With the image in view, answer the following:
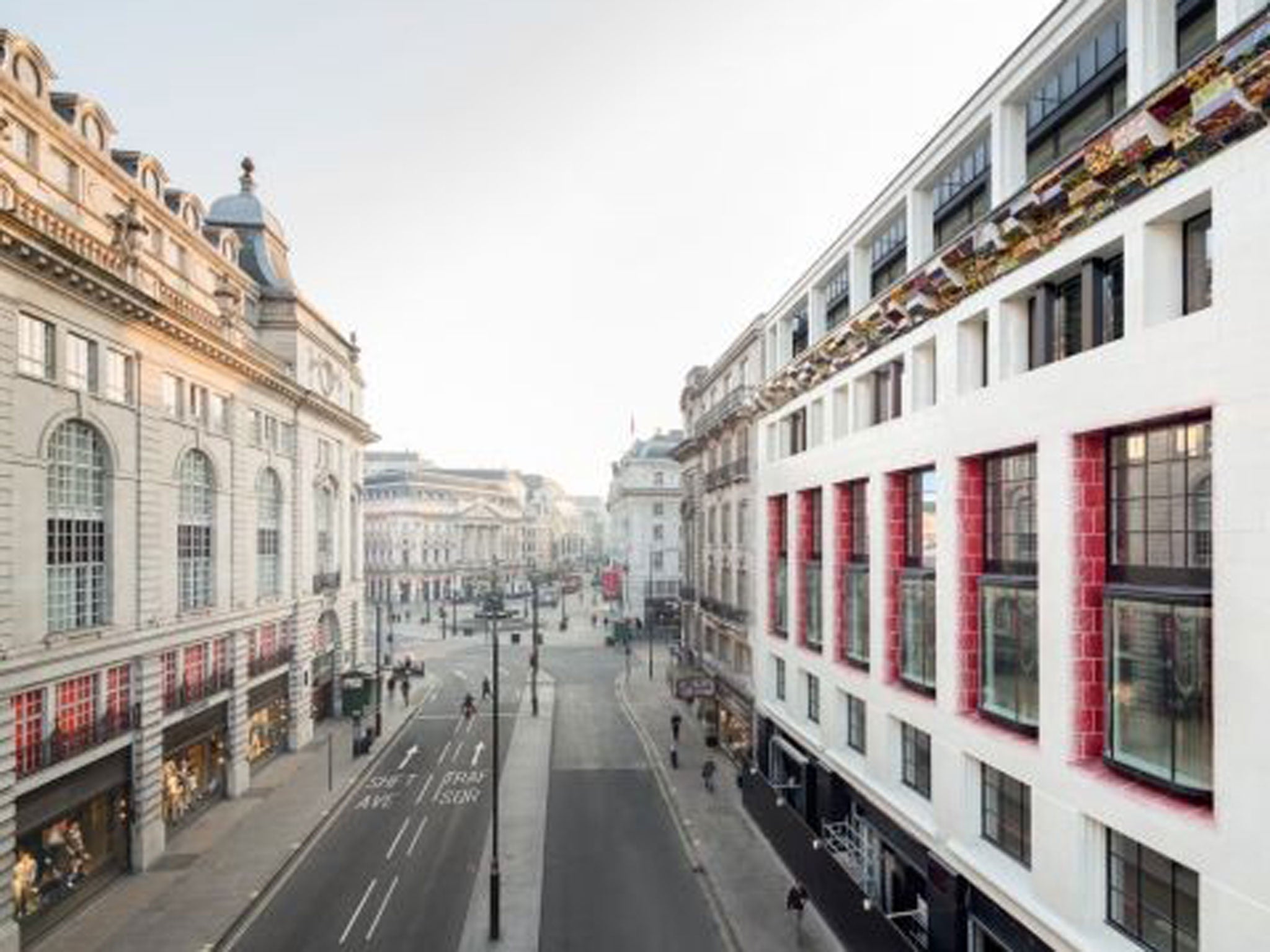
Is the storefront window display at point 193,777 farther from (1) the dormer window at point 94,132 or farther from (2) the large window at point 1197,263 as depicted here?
(2) the large window at point 1197,263

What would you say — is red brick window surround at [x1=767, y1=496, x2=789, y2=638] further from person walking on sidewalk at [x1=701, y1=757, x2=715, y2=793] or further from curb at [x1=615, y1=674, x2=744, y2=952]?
curb at [x1=615, y1=674, x2=744, y2=952]

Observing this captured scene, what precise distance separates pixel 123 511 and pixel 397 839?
524 inches

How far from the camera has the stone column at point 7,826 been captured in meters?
17.8

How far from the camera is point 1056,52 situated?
1391cm

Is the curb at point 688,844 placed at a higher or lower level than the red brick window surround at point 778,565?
lower

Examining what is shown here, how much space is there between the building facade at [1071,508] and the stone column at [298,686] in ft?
82.0

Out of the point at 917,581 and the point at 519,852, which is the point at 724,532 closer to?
the point at 519,852

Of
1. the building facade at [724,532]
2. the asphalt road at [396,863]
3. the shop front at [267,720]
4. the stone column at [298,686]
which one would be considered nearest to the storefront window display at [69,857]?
the asphalt road at [396,863]

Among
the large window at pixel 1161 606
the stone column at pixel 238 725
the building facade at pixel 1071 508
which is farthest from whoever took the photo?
the stone column at pixel 238 725

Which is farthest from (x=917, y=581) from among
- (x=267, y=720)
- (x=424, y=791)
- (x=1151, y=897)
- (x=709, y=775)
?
(x=267, y=720)

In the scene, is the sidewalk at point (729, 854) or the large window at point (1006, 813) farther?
the sidewalk at point (729, 854)

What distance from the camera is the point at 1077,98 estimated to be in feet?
46.2

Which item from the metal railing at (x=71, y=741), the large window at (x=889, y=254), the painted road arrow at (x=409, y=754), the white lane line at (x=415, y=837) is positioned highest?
the large window at (x=889, y=254)

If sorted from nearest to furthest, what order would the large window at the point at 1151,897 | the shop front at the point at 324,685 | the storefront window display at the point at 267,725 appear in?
the large window at the point at 1151,897 < the storefront window display at the point at 267,725 < the shop front at the point at 324,685
